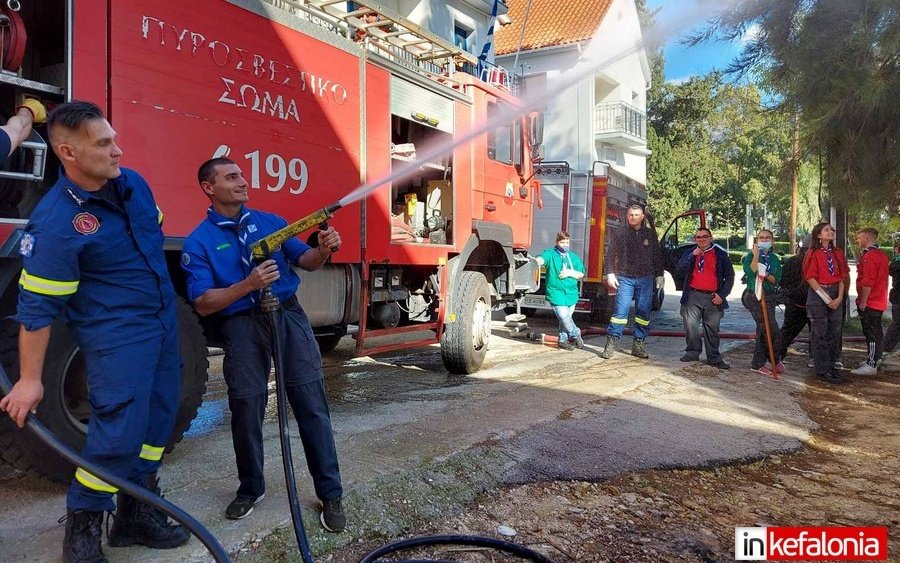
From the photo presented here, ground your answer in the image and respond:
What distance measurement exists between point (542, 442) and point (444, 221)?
9.18ft

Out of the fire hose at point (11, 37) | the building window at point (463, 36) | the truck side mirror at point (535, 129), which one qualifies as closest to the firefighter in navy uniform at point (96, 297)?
the fire hose at point (11, 37)

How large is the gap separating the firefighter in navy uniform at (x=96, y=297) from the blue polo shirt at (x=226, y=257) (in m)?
0.24

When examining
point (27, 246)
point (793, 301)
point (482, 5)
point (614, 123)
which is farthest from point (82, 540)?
point (614, 123)

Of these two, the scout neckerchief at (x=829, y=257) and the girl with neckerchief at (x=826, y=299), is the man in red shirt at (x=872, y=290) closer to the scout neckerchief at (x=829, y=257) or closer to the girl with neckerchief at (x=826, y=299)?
the girl with neckerchief at (x=826, y=299)

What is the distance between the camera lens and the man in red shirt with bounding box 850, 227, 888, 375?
7.29 meters

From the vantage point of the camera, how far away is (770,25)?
6.21 meters

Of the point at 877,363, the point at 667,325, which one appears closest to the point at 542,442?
the point at 877,363

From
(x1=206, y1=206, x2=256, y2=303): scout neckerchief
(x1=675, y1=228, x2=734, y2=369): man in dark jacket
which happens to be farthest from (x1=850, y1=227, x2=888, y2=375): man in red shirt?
(x1=206, y1=206, x2=256, y2=303): scout neckerchief

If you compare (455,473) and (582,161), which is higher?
(582,161)

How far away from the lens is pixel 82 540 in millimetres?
2387

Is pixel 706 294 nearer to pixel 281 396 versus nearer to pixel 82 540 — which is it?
pixel 281 396

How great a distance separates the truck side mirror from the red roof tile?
15.2 m

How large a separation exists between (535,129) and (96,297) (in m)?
6.15

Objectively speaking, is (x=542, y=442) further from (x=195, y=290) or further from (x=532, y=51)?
(x=532, y=51)
